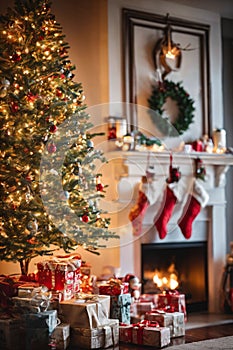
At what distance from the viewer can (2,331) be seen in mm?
4117

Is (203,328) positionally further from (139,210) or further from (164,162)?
(164,162)

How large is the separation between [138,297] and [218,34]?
2636 millimetres

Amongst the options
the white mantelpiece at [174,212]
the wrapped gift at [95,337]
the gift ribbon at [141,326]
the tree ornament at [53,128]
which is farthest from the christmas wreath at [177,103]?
the wrapped gift at [95,337]

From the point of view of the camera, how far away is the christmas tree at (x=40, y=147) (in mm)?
4441

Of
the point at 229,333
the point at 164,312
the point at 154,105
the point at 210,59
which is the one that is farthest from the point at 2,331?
the point at 210,59

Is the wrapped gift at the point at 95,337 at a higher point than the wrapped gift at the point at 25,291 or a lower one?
lower

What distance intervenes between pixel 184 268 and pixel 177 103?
1.52 m

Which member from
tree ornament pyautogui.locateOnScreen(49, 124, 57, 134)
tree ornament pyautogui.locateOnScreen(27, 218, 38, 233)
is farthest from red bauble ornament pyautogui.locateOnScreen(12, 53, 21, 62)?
tree ornament pyautogui.locateOnScreen(27, 218, 38, 233)

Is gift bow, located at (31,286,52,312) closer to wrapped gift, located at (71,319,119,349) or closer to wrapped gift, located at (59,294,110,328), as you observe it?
wrapped gift, located at (59,294,110,328)

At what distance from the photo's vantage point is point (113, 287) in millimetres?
4652

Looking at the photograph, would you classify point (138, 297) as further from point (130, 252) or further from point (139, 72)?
point (139, 72)

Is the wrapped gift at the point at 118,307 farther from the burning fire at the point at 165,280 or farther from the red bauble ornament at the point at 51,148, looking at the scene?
the red bauble ornament at the point at 51,148

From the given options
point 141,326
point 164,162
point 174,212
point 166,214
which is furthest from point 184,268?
point 141,326

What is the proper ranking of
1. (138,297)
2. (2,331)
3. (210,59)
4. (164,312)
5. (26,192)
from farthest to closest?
1. (210,59)
2. (138,297)
3. (164,312)
4. (26,192)
5. (2,331)
